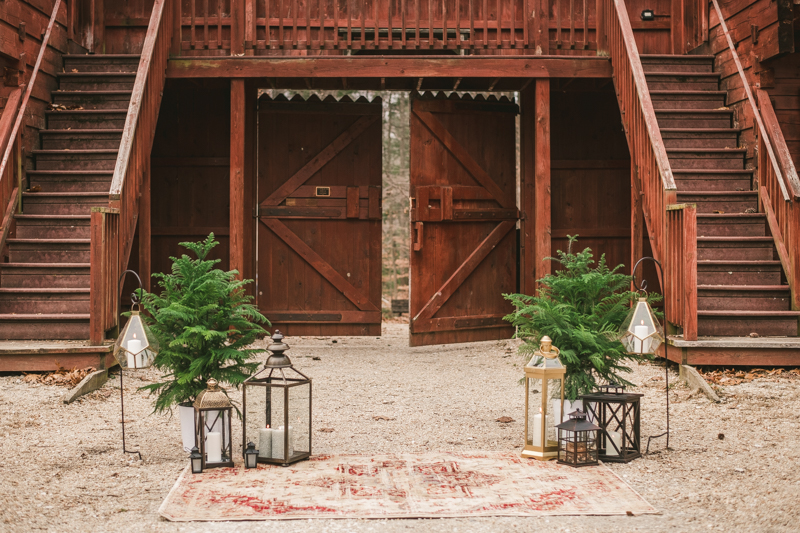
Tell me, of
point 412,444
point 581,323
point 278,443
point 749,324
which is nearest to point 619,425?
point 581,323

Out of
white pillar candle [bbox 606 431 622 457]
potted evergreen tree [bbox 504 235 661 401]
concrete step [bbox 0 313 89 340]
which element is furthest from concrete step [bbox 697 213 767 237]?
concrete step [bbox 0 313 89 340]

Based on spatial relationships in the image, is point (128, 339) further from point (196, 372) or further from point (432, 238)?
point (432, 238)

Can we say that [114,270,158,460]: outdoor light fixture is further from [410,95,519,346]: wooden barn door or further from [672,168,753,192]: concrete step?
[672,168,753,192]: concrete step

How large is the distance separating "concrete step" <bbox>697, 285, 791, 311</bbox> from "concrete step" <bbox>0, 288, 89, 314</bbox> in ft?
17.3

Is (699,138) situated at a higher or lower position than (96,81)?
lower

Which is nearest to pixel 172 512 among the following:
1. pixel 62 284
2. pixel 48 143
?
pixel 62 284

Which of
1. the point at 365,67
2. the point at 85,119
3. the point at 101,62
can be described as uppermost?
the point at 101,62

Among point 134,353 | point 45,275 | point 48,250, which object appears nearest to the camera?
point 134,353

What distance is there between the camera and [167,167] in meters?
9.94

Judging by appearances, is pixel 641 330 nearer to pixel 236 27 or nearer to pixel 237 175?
pixel 237 175

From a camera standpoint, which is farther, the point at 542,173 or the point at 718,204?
the point at 542,173

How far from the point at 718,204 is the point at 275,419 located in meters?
5.15

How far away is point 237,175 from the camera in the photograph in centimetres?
860

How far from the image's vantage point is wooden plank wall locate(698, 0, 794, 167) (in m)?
7.55
